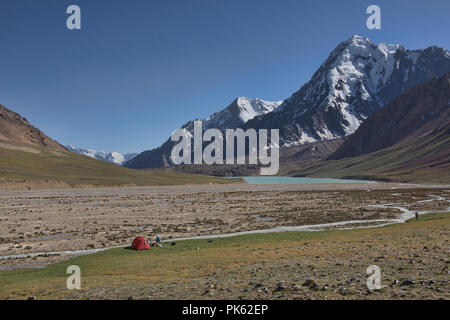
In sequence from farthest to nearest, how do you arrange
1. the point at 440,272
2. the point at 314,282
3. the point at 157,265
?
the point at 157,265 → the point at 440,272 → the point at 314,282

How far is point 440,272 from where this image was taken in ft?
54.0

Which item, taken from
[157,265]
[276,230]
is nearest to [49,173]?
[276,230]

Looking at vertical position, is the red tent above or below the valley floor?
below

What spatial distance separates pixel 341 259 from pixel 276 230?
78.9 feet

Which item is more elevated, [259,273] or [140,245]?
[259,273]

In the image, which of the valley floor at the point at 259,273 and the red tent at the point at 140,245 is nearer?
the valley floor at the point at 259,273

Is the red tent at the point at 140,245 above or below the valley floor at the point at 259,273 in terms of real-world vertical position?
below

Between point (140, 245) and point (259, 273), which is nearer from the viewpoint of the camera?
point (259, 273)

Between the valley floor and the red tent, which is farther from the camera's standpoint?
the red tent

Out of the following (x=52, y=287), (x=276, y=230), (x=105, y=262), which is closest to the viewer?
(x=52, y=287)
